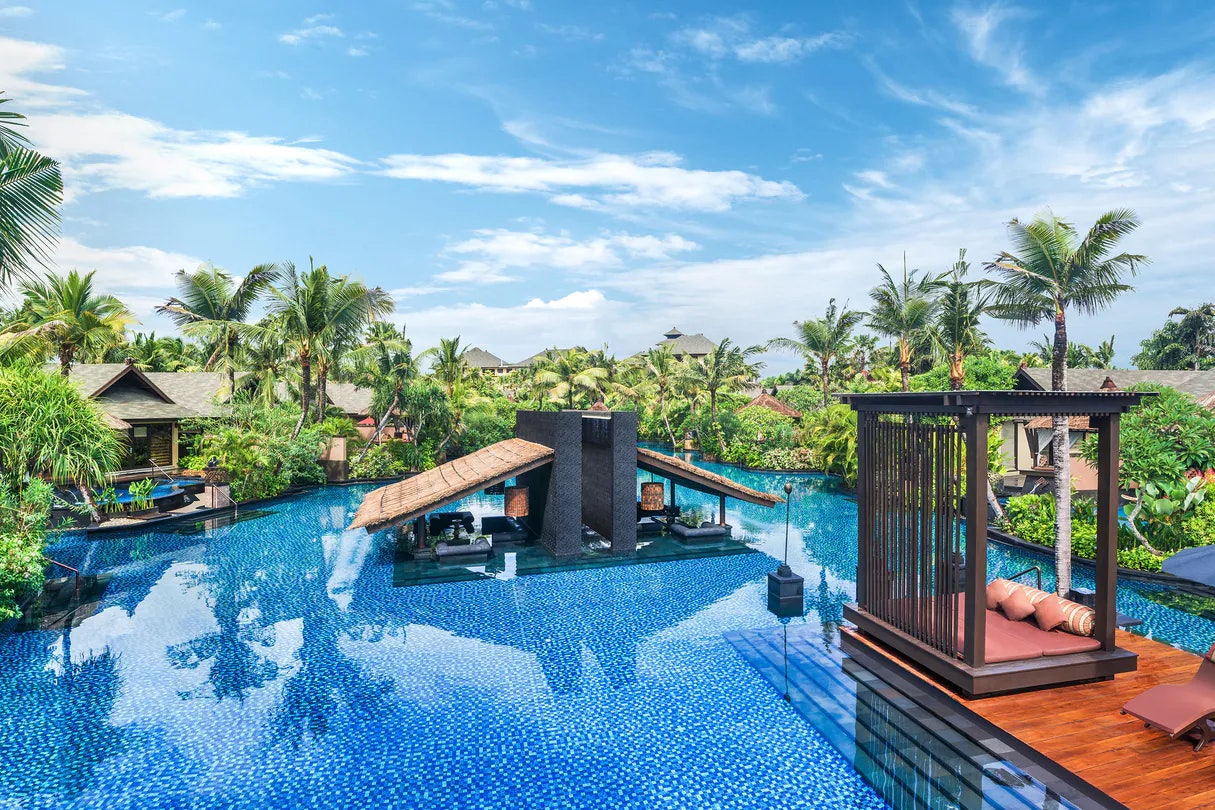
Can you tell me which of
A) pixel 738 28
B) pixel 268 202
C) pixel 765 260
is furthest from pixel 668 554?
pixel 765 260

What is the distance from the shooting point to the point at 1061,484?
38.0ft

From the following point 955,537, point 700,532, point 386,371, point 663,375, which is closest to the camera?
point 955,537

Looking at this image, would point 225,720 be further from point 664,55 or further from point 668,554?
point 664,55

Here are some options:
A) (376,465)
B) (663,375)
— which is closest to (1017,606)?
(376,465)

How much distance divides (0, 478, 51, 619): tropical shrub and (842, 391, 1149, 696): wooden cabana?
13580 mm

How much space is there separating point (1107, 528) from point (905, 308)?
1636 centimetres

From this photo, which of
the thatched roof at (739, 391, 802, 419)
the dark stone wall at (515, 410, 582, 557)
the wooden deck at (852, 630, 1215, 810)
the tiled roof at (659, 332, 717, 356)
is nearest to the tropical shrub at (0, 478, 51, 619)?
the dark stone wall at (515, 410, 582, 557)

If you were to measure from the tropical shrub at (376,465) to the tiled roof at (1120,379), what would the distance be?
27295 millimetres

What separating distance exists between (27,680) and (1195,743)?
14.2 m

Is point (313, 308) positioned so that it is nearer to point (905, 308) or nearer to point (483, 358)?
point (905, 308)

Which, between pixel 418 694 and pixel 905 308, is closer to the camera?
pixel 418 694

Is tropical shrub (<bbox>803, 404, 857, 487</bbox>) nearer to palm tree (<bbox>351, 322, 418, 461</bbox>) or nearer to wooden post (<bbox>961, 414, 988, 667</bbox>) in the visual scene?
wooden post (<bbox>961, 414, 988, 667</bbox>)

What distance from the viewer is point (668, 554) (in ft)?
50.1

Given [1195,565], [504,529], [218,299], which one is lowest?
[504,529]
